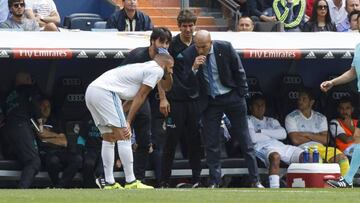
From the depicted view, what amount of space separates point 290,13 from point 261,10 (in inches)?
32.2

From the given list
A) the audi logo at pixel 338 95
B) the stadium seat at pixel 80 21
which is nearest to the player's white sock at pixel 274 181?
the audi logo at pixel 338 95

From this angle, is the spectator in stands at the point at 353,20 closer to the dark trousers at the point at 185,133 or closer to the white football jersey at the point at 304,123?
the white football jersey at the point at 304,123

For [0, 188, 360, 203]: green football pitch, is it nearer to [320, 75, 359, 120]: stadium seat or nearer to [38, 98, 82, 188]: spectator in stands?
[38, 98, 82, 188]: spectator in stands

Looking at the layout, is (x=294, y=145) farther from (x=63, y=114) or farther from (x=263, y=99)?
(x=63, y=114)

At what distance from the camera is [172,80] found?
17703 mm

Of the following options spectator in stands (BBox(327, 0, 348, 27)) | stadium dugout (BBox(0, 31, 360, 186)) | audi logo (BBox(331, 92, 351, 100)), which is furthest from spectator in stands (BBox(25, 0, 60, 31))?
spectator in stands (BBox(327, 0, 348, 27))

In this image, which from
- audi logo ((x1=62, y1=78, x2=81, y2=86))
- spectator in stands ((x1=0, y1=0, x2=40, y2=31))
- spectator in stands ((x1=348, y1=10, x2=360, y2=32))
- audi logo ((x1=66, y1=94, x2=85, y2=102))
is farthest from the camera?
spectator in stands ((x1=348, y1=10, x2=360, y2=32))

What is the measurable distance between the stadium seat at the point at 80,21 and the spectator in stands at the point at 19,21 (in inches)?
68.0

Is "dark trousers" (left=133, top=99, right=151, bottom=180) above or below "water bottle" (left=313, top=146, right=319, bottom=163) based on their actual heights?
above

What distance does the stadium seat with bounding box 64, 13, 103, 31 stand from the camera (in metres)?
20.7

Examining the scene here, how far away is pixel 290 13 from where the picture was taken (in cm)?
2125

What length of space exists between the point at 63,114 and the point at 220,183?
8.37 feet

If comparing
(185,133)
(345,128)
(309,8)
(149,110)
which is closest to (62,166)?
(149,110)

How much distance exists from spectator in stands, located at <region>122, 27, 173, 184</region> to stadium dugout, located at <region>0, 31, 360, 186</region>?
0.69 m
